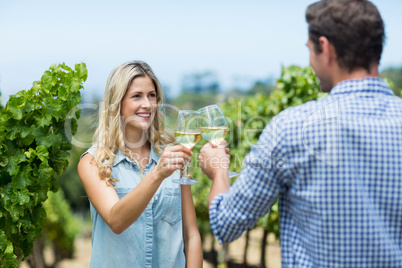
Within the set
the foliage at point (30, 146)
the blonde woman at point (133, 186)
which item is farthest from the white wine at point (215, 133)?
the foliage at point (30, 146)

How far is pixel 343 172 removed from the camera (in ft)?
5.86

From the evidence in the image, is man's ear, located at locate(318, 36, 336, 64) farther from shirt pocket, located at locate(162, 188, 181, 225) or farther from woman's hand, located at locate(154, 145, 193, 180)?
shirt pocket, located at locate(162, 188, 181, 225)

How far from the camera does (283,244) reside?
1981mm

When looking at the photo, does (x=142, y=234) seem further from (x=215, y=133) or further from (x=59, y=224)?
(x=59, y=224)

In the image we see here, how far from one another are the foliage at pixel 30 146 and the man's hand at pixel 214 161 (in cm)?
125

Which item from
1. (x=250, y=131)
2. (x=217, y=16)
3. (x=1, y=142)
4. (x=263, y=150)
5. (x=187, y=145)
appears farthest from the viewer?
(x=217, y=16)

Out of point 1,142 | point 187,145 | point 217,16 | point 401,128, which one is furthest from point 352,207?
point 217,16

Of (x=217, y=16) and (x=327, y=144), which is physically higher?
(x=217, y=16)

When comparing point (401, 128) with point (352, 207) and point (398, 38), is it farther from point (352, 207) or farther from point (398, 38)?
point (398, 38)

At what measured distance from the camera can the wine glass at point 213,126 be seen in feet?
8.37

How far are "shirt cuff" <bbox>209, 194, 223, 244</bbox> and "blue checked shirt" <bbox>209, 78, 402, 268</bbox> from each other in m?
0.20

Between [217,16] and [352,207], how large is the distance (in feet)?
439

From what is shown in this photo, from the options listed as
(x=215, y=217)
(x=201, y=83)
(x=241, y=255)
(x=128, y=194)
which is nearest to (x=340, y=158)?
(x=215, y=217)

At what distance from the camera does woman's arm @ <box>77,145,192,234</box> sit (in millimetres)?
2385
